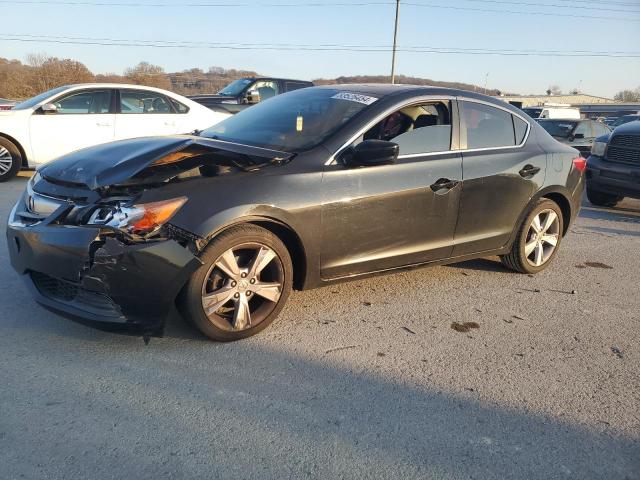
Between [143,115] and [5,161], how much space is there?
2.31 metres

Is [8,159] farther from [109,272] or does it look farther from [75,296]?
[109,272]

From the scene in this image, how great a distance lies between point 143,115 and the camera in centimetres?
959

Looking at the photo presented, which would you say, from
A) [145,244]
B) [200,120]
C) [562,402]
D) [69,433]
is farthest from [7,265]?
[200,120]

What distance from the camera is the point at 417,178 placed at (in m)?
4.05

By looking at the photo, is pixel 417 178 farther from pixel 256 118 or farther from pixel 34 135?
pixel 34 135

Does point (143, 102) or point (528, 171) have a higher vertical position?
point (143, 102)

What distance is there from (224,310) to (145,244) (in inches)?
28.1

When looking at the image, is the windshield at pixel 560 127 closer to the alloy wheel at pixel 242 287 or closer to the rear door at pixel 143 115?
the rear door at pixel 143 115

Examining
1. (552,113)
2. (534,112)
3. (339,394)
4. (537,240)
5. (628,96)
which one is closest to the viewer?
(339,394)

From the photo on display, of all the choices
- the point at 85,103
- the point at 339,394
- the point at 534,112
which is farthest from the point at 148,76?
the point at 339,394

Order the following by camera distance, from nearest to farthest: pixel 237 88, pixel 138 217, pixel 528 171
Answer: pixel 138 217, pixel 528 171, pixel 237 88

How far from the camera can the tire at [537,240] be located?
16.3ft

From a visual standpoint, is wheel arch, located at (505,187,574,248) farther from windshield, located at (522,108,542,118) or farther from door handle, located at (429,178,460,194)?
windshield, located at (522,108,542,118)

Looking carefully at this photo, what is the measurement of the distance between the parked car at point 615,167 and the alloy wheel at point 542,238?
3923 millimetres
